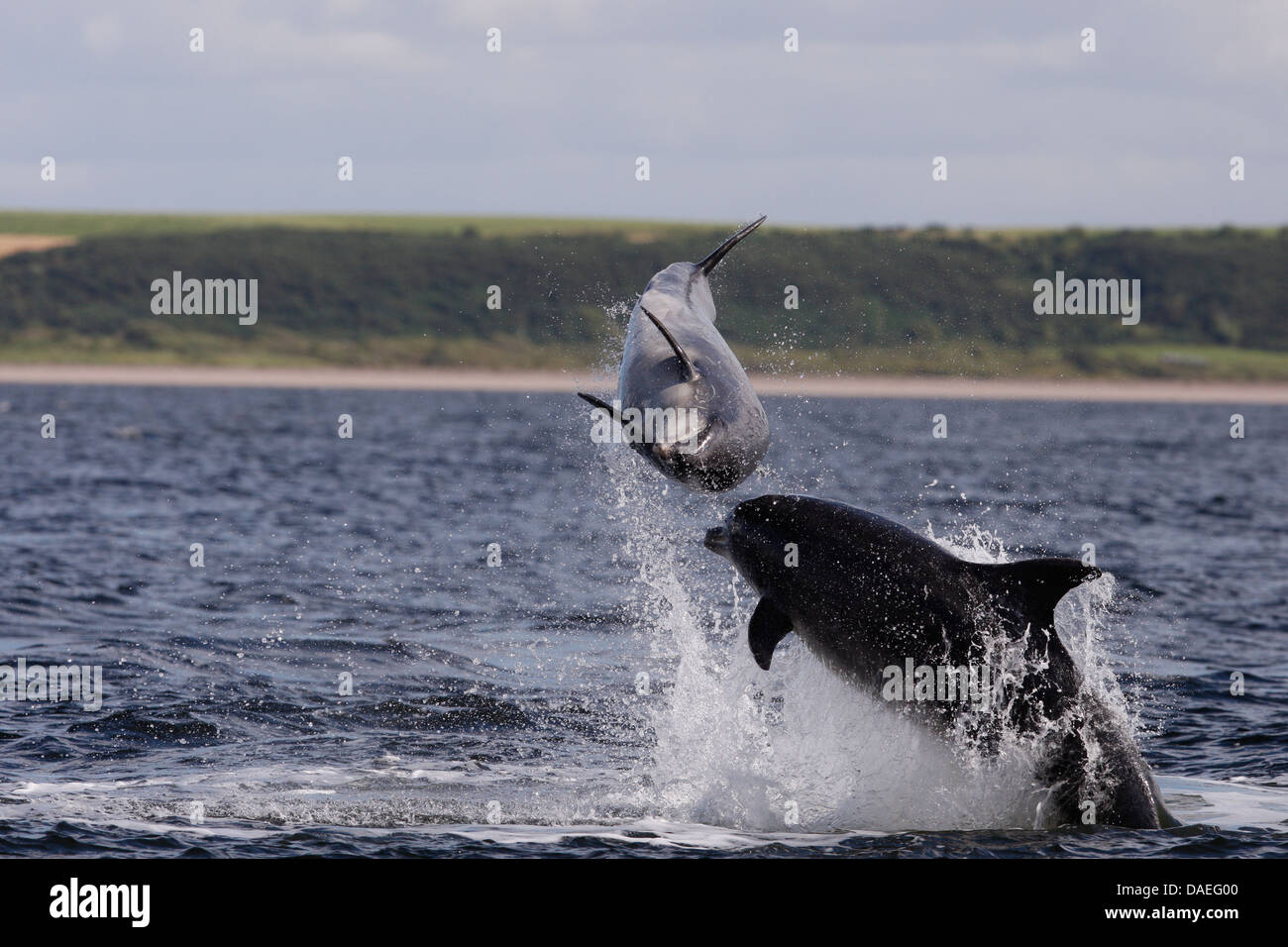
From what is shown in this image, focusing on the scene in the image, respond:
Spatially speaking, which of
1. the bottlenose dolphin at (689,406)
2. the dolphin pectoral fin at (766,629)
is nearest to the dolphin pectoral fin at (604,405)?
the bottlenose dolphin at (689,406)

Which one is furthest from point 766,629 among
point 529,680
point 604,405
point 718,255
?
point 529,680

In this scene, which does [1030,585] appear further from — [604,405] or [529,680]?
[529,680]

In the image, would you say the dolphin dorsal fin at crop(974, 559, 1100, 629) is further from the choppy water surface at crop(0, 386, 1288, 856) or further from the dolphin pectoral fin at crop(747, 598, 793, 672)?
the dolphin pectoral fin at crop(747, 598, 793, 672)

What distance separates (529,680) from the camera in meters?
20.0

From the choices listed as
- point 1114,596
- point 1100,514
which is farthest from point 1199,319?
point 1114,596

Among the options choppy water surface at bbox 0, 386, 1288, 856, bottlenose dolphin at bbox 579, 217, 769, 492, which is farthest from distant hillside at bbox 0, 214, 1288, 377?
bottlenose dolphin at bbox 579, 217, 769, 492

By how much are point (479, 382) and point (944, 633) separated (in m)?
157

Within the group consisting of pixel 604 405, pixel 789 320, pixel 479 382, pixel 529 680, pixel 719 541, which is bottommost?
pixel 529 680

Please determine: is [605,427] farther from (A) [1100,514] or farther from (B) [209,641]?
(A) [1100,514]

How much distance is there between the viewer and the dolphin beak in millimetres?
13555

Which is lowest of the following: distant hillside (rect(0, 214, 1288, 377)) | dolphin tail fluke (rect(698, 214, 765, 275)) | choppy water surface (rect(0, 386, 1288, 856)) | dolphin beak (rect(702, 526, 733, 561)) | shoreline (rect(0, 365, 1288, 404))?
choppy water surface (rect(0, 386, 1288, 856))

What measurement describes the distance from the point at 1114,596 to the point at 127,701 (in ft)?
55.1

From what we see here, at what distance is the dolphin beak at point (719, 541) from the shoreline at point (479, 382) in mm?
140206
